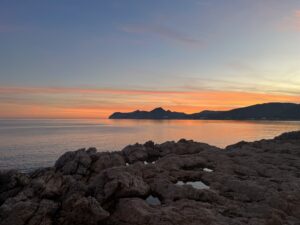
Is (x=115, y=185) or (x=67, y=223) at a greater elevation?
(x=115, y=185)

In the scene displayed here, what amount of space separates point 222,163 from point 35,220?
24.0 m

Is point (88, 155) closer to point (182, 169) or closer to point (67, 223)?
point (182, 169)

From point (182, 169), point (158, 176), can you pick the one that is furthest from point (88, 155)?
point (158, 176)

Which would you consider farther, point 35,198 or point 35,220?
point 35,198

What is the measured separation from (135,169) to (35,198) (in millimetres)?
10301

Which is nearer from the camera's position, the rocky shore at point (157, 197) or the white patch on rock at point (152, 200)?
the rocky shore at point (157, 197)

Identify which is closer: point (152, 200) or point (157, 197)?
point (152, 200)

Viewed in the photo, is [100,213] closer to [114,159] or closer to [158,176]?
[158,176]

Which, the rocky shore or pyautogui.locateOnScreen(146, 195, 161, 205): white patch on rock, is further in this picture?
pyautogui.locateOnScreen(146, 195, 161, 205): white patch on rock

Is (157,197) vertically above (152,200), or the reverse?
(157,197)

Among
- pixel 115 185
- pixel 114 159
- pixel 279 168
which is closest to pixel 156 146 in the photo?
pixel 114 159

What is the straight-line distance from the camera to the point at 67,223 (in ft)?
75.5

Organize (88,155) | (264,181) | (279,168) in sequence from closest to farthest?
(264,181) < (279,168) < (88,155)

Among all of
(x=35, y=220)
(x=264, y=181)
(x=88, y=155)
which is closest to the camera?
(x=35, y=220)
